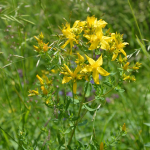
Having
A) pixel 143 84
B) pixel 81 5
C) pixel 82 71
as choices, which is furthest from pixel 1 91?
pixel 143 84

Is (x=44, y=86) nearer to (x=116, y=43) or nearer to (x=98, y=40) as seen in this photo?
(x=98, y=40)

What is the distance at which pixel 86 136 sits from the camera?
2.25 meters

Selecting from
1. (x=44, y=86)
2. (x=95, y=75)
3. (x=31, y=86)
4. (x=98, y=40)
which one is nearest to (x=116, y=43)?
(x=98, y=40)

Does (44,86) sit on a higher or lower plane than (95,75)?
lower

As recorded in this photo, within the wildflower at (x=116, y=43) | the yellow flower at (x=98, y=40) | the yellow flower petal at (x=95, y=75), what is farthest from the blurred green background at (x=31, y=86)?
the yellow flower petal at (x=95, y=75)

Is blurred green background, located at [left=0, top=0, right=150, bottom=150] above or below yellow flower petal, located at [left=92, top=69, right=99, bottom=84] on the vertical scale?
below

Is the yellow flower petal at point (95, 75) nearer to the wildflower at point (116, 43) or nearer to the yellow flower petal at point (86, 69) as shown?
the yellow flower petal at point (86, 69)

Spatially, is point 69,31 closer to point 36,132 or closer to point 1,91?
point 36,132

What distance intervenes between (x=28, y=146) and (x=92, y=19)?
3.50ft

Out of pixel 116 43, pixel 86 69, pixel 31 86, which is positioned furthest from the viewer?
pixel 31 86

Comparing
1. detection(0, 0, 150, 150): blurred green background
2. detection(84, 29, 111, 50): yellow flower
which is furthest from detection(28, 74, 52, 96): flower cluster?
detection(84, 29, 111, 50): yellow flower

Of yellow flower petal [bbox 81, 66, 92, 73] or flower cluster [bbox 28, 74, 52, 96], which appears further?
flower cluster [bbox 28, 74, 52, 96]

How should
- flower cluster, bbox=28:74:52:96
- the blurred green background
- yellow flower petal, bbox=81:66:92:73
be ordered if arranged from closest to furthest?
yellow flower petal, bbox=81:66:92:73
flower cluster, bbox=28:74:52:96
the blurred green background

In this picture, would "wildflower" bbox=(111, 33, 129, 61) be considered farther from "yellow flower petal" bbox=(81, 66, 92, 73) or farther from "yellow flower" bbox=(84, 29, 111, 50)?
"yellow flower petal" bbox=(81, 66, 92, 73)
